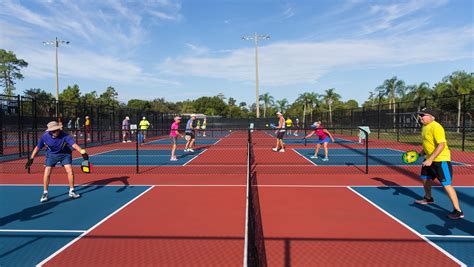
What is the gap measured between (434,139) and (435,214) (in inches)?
57.6

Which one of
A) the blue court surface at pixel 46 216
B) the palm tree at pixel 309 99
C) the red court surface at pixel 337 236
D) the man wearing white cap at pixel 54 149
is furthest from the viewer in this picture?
the palm tree at pixel 309 99

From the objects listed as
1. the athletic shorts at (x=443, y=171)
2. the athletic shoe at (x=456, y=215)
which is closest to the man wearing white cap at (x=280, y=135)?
the athletic shorts at (x=443, y=171)

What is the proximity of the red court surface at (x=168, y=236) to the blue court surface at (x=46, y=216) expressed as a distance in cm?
35

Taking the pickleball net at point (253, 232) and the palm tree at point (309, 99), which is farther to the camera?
the palm tree at point (309, 99)

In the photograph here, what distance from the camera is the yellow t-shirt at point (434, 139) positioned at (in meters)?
6.02

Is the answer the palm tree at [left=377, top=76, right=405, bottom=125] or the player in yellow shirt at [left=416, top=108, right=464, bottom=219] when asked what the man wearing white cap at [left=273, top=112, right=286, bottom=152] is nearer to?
the player in yellow shirt at [left=416, top=108, right=464, bottom=219]

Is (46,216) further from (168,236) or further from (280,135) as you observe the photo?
(280,135)

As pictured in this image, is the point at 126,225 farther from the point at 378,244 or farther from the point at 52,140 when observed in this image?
the point at 378,244

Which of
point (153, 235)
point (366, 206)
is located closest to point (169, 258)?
point (153, 235)

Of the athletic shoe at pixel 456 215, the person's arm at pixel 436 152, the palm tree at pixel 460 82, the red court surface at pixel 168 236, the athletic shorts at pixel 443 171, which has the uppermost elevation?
the palm tree at pixel 460 82

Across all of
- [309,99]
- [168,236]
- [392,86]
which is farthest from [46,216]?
[309,99]

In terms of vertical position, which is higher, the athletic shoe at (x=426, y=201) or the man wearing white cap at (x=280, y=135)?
the man wearing white cap at (x=280, y=135)

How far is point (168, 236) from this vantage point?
5.26 meters

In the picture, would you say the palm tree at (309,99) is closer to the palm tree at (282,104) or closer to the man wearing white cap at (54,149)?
the palm tree at (282,104)
